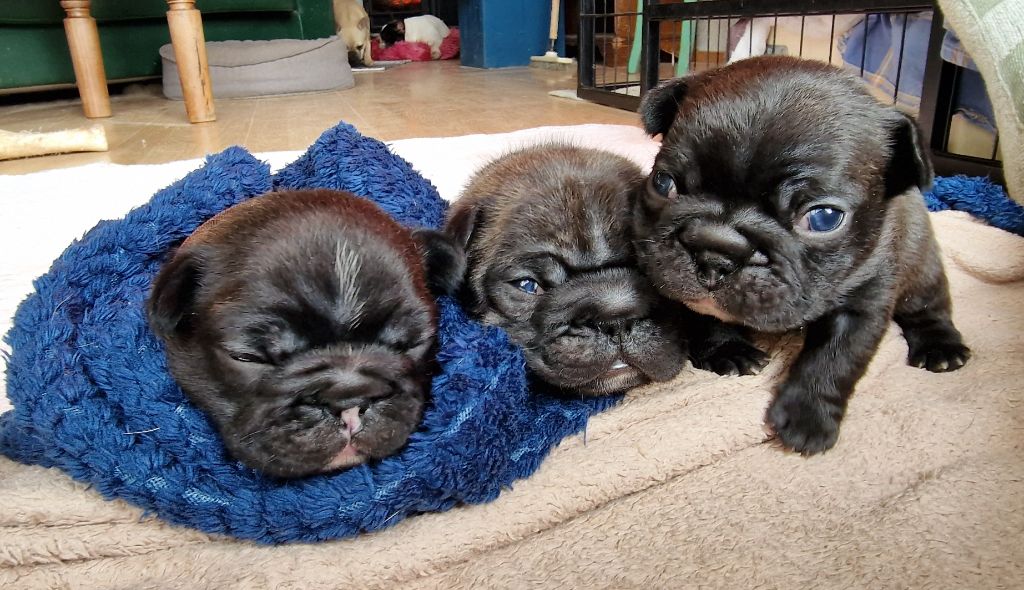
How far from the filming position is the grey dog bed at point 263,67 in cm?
807

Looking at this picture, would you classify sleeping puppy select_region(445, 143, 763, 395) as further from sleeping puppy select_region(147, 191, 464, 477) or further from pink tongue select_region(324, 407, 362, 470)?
pink tongue select_region(324, 407, 362, 470)

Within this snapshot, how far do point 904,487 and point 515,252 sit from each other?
107 centimetres

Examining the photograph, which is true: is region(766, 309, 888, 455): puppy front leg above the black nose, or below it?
below

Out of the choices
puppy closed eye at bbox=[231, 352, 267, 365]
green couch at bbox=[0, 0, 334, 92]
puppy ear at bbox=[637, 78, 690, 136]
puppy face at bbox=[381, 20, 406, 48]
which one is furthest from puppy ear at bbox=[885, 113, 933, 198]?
puppy face at bbox=[381, 20, 406, 48]

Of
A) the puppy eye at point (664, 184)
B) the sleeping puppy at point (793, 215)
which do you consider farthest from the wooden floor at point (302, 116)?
the sleeping puppy at point (793, 215)

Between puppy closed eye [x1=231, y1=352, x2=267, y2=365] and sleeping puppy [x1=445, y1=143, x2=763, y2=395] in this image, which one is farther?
sleeping puppy [x1=445, y1=143, x2=763, y2=395]

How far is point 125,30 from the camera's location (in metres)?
8.24

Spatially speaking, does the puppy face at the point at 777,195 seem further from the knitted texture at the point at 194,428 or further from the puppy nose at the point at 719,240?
the knitted texture at the point at 194,428

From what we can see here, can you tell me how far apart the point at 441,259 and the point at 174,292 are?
626 millimetres

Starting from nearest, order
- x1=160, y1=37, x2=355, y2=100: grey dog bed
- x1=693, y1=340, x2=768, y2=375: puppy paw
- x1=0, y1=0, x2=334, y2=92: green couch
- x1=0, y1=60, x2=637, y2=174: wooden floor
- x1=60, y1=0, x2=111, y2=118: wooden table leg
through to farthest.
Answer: x1=693, y1=340, x2=768, y2=375: puppy paw, x1=0, y1=60, x2=637, y2=174: wooden floor, x1=60, y1=0, x2=111, y2=118: wooden table leg, x1=0, y1=0, x2=334, y2=92: green couch, x1=160, y1=37, x2=355, y2=100: grey dog bed

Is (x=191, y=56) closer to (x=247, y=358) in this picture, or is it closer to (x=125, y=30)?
(x=125, y=30)

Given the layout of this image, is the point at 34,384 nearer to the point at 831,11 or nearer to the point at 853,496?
the point at 853,496

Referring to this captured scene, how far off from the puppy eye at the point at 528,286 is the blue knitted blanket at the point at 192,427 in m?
0.18

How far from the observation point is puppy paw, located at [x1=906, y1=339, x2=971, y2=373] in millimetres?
2129
